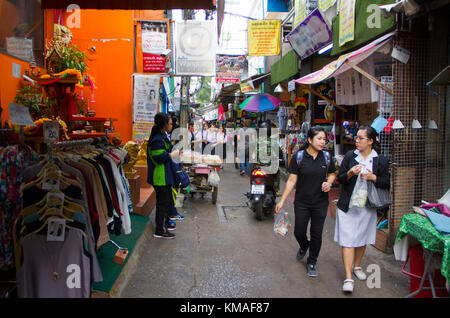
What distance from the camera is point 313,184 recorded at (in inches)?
180

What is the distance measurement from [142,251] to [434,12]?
5695 mm

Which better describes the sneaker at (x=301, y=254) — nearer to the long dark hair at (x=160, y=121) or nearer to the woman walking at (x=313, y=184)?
the woman walking at (x=313, y=184)

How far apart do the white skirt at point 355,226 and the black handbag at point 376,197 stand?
146 millimetres

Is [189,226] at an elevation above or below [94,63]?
below

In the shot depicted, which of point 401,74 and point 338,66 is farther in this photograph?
point 338,66

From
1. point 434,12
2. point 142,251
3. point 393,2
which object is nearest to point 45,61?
point 142,251

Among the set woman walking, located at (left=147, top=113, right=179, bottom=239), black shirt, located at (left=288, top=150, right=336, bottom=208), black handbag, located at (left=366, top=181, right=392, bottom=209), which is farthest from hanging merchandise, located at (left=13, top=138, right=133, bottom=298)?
black handbag, located at (left=366, top=181, right=392, bottom=209)

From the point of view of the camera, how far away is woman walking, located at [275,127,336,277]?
4562 mm

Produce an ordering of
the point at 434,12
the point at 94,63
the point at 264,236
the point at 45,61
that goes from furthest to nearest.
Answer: the point at 94,63, the point at 45,61, the point at 264,236, the point at 434,12

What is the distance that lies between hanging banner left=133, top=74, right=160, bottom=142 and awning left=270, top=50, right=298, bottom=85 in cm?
415

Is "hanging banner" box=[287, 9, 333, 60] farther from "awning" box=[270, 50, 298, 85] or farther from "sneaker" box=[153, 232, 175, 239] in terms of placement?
"sneaker" box=[153, 232, 175, 239]

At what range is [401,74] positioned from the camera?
541 centimetres

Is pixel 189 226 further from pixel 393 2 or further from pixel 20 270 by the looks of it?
pixel 393 2
